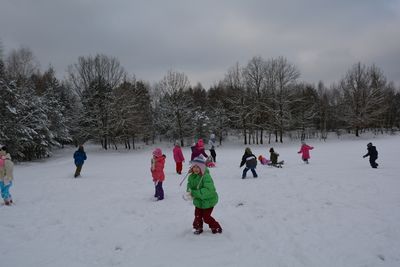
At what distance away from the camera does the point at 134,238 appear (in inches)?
261

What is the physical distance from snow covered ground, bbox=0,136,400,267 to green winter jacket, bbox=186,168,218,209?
76cm

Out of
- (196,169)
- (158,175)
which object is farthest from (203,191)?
(158,175)

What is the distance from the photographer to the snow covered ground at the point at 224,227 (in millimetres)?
5488

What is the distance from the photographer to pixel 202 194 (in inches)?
249

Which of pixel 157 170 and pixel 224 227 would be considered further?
pixel 157 170

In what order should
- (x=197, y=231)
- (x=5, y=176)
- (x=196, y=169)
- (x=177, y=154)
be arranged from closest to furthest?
(x=196, y=169) → (x=197, y=231) → (x=5, y=176) → (x=177, y=154)

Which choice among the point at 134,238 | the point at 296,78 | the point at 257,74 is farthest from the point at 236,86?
the point at 134,238

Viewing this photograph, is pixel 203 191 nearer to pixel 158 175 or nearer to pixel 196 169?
pixel 196 169

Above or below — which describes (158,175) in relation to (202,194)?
below

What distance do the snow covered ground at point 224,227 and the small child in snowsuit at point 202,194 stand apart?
10.6 inches

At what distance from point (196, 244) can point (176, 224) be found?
1.45 meters

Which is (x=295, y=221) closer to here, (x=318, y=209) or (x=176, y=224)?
(x=318, y=209)

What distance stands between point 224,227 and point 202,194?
1287 mm

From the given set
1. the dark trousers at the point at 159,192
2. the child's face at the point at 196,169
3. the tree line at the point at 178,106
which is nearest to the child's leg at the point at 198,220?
the child's face at the point at 196,169
